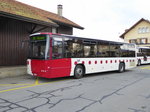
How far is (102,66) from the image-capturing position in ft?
38.9

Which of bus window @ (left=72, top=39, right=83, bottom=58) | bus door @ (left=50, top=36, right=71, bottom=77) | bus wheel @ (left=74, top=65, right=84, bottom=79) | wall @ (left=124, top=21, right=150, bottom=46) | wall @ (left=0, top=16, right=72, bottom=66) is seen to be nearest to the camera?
bus door @ (left=50, top=36, right=71, bottom=77)

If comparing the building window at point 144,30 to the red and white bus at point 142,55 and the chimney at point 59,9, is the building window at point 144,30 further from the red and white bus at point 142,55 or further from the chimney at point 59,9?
the chimney at point 59,9

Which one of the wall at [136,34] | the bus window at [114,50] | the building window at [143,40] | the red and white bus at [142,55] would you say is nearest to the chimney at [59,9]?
the bus window at [114,50]

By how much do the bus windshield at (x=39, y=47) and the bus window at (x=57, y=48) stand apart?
0.43 metres

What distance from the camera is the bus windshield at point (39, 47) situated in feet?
27.3

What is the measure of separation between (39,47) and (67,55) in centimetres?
173

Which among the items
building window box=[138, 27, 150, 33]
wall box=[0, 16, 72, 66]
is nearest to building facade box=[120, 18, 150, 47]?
building window box=[138, 27, 150, 33]

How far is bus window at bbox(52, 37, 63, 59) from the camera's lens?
8.52m

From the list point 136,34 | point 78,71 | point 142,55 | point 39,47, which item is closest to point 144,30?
point 136,34

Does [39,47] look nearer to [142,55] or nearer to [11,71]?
[11,71]

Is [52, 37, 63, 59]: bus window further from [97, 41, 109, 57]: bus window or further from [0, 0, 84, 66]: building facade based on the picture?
[97, 41, 109, 57]: bus window

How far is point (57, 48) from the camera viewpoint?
870cm

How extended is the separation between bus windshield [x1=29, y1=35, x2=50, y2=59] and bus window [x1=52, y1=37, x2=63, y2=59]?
1.40ft

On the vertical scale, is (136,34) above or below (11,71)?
above
